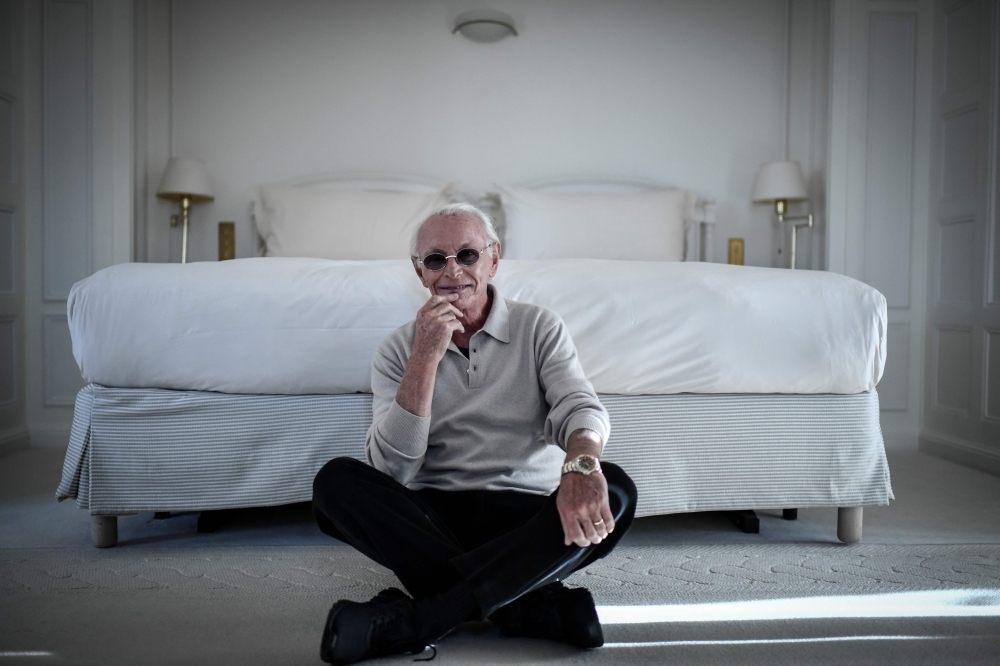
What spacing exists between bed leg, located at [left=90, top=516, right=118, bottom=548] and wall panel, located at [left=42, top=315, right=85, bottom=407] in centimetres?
168

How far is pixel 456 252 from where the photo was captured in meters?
Answer: 1.55

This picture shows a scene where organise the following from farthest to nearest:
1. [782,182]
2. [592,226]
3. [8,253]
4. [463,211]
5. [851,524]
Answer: [782,182] < [592,226] < [8,253] < [851,524] < [463,211]

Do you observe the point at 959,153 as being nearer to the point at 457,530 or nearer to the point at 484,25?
the point at 484,25

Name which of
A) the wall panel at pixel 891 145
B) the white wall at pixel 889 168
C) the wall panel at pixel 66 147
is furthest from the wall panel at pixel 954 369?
the wall panel at pixel 66 147

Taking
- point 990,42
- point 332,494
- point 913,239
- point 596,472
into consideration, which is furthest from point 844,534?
point 990,42

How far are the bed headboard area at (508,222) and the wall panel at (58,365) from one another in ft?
3.17

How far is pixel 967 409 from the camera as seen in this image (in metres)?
3.17

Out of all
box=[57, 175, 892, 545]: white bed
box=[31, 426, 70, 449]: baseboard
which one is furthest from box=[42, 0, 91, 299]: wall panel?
box=[57, 175, 892, 545]: white bed

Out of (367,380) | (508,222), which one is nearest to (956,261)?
(508,222)

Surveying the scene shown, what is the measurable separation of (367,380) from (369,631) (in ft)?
2.51

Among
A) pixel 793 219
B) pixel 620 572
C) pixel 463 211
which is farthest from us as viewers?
pixel 793 219

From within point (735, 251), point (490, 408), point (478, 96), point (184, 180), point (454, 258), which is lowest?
point (490, 408)

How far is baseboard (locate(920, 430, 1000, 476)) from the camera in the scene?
2.97 metres

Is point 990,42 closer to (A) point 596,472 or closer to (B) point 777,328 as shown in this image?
(B) point 777,328
